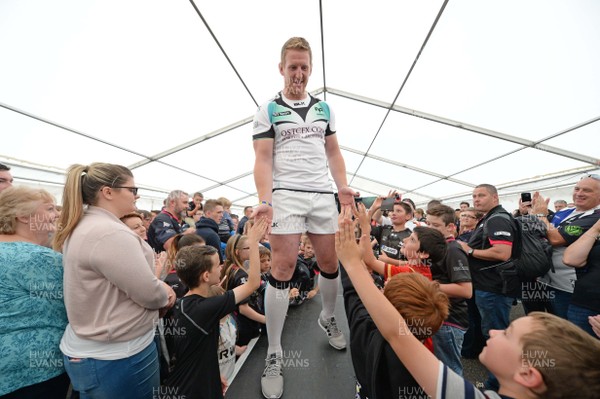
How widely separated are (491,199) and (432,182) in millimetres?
6699

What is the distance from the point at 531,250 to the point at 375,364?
2.71 m

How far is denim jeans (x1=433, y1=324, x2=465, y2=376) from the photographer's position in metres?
1.87

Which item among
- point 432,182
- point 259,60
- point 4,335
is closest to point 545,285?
point 4,335

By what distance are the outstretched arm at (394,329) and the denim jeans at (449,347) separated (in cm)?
127

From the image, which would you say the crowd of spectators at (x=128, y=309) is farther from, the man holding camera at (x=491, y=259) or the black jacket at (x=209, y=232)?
the black jacket at (x=209, y=232)

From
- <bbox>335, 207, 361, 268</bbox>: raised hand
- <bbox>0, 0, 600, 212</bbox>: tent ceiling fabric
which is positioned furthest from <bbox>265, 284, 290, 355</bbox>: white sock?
<bbox>0, 0, 600, 212</bbox>: tent ceiling fabric

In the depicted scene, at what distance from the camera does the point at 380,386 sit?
3.44ft

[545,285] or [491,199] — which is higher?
[491,199]

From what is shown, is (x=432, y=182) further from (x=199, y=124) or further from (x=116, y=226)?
(x=116, y=226)

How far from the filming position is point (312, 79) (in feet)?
17.0

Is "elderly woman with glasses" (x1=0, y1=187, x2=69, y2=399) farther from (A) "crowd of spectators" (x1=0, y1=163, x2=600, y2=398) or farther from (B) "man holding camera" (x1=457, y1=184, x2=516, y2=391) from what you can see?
(B) "man holding camera" (x1=457, y1=184, x2=516, y2=391)

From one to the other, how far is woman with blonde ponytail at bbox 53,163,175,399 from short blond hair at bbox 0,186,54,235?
0.32 m

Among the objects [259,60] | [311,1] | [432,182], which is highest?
[311,1]

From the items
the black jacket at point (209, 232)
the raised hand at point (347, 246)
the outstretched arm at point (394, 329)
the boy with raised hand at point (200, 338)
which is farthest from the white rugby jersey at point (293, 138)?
the black jacket at point (209, 232)
